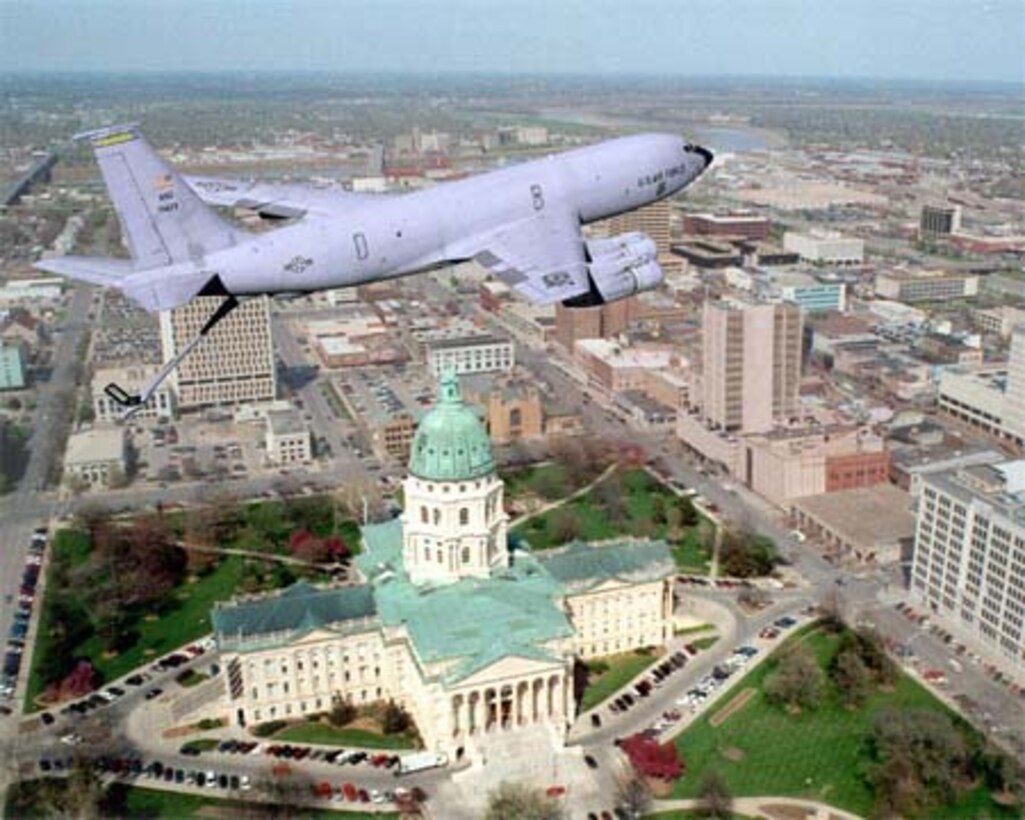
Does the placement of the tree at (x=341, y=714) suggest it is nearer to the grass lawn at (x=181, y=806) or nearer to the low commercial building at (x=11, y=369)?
the grass lawn at (x=181, y=806)

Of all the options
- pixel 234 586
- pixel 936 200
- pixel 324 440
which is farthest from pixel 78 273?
pixel 936 200

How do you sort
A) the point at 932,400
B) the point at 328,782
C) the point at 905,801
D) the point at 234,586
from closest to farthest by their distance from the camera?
1. the point at 905,801
2. the point at 328,782
3. the point at 234,586
4. the point at 932,400

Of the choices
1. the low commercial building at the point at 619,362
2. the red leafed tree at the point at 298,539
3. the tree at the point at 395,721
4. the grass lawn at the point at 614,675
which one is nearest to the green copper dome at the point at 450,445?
the tree at the point at 395,721

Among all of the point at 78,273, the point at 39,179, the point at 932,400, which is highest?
the point at 78,273

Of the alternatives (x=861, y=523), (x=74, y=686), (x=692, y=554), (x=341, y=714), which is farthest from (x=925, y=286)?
(x=74, y=686)

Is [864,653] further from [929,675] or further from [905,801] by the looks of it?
[905,801]

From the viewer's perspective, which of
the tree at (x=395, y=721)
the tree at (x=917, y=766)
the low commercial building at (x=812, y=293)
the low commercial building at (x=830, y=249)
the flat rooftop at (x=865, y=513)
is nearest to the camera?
the tree at (x=917, y=766)
